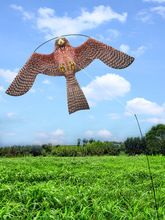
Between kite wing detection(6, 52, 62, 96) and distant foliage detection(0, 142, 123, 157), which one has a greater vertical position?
kite wing detection(6, 52, 62, 96)

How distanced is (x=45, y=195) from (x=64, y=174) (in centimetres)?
204

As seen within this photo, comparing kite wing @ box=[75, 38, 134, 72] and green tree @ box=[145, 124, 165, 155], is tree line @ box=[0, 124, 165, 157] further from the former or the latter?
kite wing @ box=[75, 38, 134, 72]

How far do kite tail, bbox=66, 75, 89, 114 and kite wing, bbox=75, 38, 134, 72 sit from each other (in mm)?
474

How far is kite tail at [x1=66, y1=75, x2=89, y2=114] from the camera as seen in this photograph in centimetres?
→ 592

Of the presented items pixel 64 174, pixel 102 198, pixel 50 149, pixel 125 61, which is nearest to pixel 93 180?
pixel 64 174

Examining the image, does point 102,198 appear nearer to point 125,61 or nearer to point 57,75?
point 125,61

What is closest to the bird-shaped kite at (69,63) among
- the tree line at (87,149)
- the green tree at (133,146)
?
the tree line at (87,149)

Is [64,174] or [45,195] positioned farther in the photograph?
[64,174]

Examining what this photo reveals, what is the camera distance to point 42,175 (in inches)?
193

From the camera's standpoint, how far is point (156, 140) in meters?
16.7

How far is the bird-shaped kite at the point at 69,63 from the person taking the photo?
5.27 meters

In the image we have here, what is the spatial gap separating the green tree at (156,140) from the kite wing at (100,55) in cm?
1127

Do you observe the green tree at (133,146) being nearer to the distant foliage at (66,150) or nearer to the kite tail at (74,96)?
the distant foliage at (66,150)

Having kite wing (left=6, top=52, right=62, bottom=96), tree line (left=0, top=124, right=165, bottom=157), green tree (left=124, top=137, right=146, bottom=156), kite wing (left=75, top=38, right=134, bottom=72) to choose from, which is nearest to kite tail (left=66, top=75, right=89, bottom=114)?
kite wing (left=75, top=38, right=134, bottom=72)
